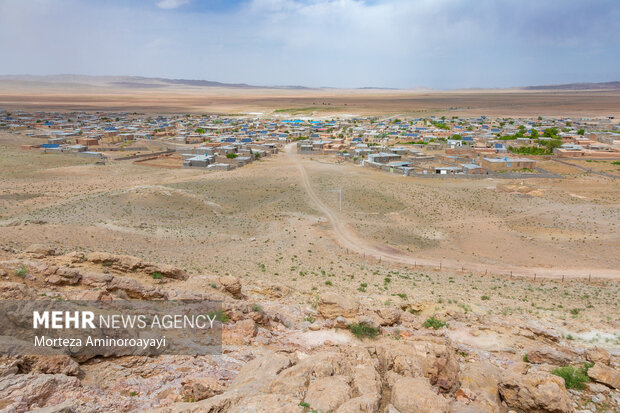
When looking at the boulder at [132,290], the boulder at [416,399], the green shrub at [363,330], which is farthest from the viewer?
the green shrub at [363,330]

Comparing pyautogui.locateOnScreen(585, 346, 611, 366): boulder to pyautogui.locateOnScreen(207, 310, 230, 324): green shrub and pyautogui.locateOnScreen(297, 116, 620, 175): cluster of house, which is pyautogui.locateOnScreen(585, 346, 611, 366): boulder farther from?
pyautogui.locateOnScreen(297, 116, 620, 175): cluster of house

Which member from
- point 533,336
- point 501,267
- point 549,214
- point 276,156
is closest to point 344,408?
point 533,336

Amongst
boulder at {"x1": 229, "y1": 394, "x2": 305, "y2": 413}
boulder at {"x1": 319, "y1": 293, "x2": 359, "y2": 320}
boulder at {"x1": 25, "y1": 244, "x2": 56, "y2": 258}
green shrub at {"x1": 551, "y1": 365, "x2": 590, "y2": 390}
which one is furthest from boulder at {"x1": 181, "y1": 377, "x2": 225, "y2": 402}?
boulder at {"x1": 25, "y1": 244, "x2": 56, "y2": 258}

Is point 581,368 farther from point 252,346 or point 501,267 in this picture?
point 501,267

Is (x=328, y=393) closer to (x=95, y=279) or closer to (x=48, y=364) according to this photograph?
(x=48, y=364)

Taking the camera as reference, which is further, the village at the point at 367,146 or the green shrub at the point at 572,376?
the village at the point at 367,146

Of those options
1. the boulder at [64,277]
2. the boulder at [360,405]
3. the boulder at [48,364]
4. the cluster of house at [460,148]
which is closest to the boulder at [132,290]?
the boulder at [64,277]

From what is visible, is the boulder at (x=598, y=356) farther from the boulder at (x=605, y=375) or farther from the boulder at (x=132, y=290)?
the boulder at (x=132, y=290)
